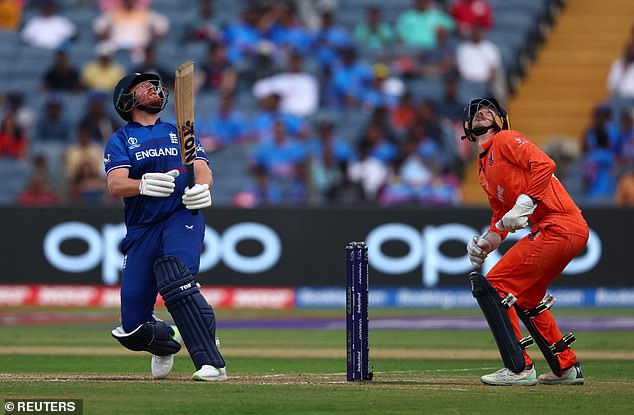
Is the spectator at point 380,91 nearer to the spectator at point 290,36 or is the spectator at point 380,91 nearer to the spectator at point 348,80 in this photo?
the spectator at point 348,80

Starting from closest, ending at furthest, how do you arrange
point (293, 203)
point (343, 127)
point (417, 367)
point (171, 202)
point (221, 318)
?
point (171, 202) < point (417, 367) < point (221, 318) < point (293, 203) < point (343, 127)

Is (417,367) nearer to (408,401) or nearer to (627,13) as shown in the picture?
(408,401)

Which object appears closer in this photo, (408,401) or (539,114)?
(408,401)

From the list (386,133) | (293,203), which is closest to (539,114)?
(386,133)

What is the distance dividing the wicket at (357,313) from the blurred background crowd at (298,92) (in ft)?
33.5

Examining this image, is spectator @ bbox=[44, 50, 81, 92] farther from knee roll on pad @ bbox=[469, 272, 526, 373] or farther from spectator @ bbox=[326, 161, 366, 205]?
knee roll on pad @ bbox=[469, 272, 526, 373]

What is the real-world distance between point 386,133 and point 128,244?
1170 cm

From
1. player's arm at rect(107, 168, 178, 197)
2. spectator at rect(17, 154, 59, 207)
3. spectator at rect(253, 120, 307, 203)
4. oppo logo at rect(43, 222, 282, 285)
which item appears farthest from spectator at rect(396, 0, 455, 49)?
player's arm at rect(107, 168, 178, 197)

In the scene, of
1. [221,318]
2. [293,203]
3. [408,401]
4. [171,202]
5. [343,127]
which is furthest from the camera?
[343,127]

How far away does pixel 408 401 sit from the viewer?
870 centimetres

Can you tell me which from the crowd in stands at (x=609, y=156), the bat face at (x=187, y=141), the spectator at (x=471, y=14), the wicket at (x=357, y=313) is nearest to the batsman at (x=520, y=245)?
the wicket at (x=357, y=313)

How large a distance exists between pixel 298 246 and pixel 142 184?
33.8 ft

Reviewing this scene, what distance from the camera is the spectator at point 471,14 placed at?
24.2m

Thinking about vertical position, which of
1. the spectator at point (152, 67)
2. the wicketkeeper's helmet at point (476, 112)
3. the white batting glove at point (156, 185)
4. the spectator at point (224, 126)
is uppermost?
the spectator at point (152, 67)
